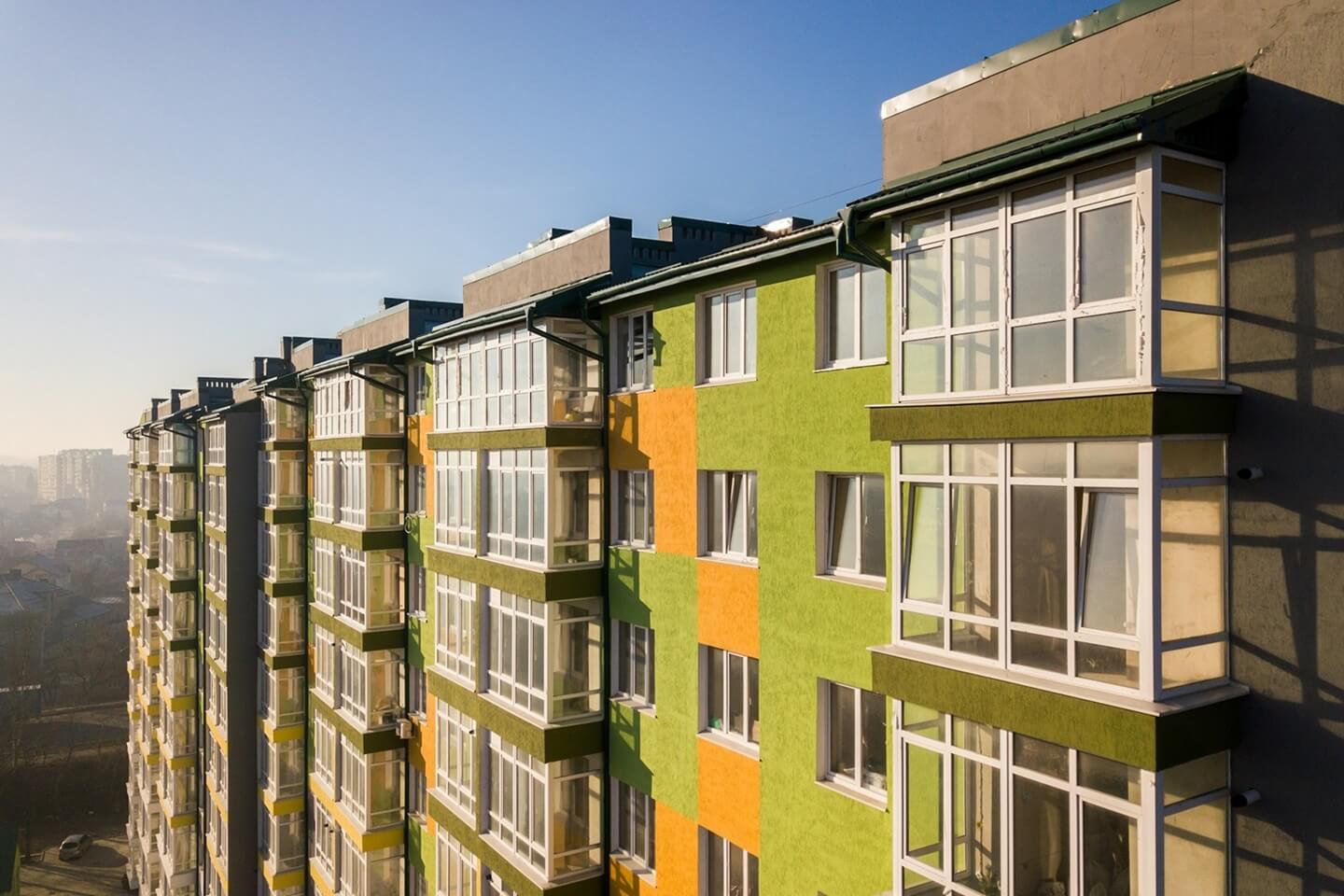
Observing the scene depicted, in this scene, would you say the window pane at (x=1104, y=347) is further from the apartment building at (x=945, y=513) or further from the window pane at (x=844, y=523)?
the window pane at (x=844, y=523)

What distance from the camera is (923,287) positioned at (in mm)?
8594

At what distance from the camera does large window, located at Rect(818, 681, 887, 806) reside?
10305mm

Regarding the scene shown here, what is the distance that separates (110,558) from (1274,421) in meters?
201

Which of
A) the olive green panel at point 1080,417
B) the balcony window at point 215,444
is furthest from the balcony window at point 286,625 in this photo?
the olive green panel at point 1080,417

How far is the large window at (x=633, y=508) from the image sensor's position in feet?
46.8

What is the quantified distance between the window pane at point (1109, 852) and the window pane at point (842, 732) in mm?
3586

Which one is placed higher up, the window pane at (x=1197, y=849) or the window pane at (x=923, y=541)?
the window pane at (x=923, y=541)

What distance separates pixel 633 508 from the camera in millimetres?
14555

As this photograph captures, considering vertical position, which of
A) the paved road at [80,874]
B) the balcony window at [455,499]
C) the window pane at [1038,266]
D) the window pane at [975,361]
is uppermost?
the window pane at [1038,266]

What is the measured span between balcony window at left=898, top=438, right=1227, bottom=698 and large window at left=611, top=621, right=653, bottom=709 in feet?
23.0

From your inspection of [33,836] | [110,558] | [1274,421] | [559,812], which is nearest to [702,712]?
[559,812]

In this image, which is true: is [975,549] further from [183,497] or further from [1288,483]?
[183,497]

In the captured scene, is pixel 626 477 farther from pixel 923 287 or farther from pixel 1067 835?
pixel 1067 835

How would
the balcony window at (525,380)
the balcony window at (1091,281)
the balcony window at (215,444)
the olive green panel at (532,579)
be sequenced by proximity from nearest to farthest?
the balcony window at (1091,281)
the olive green panel at (532,579)
the balcony window at (525,380)
the balcony window at (215,444)
